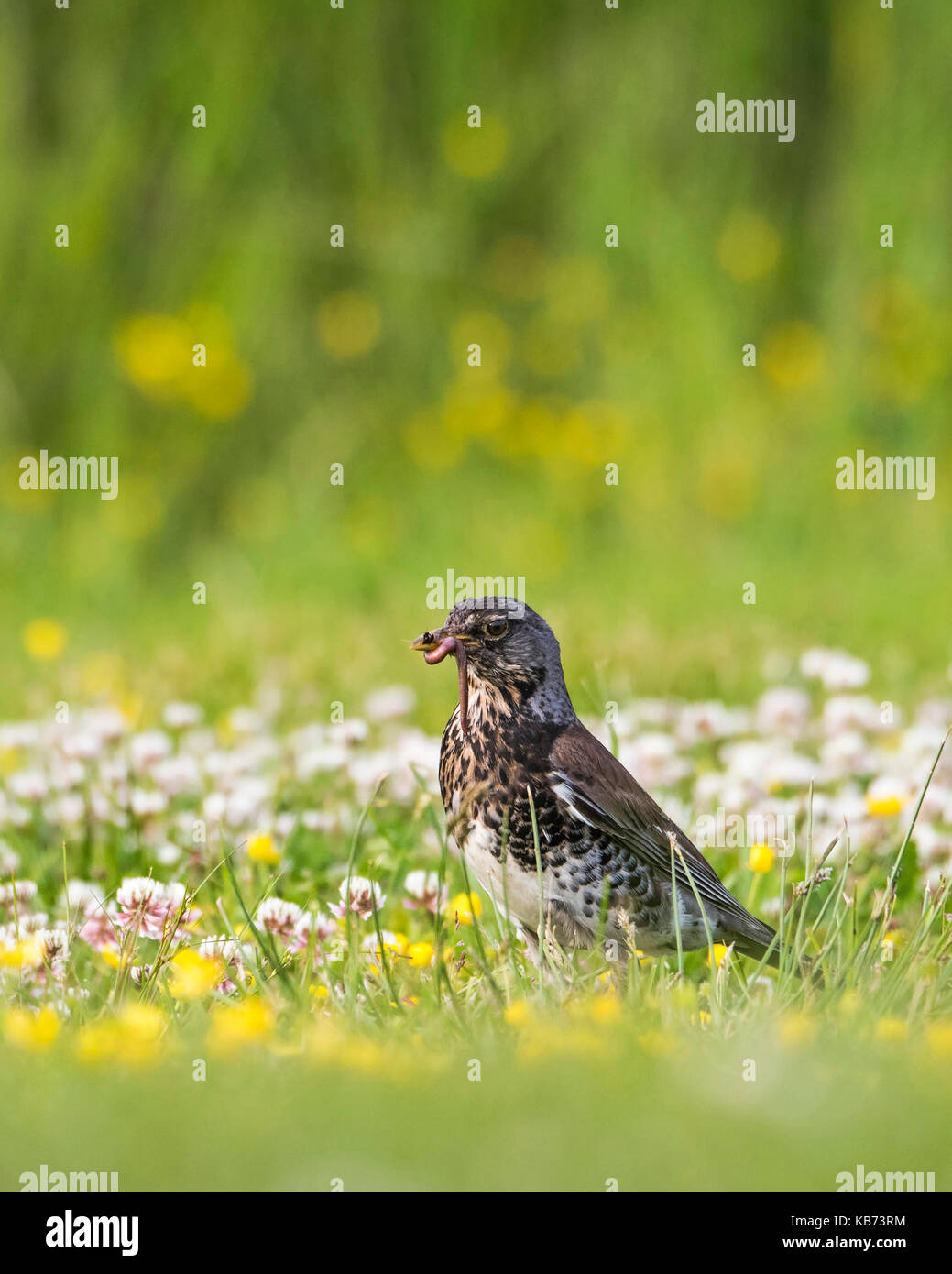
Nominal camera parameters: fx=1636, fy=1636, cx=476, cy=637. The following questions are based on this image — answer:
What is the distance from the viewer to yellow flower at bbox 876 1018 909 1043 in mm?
2264

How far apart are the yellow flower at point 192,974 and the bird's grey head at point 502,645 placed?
0.69 metres

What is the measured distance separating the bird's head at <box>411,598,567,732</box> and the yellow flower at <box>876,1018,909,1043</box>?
97 cm

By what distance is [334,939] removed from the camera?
308cm

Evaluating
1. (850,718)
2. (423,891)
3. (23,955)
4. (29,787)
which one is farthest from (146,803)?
(850,718)

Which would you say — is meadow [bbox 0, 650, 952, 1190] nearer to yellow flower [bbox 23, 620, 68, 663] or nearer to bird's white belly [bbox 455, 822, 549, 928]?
bird's white belly [bbox 455, 822, 549, 928]

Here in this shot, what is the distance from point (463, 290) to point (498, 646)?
5490 mm

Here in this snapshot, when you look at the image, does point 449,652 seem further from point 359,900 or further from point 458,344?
A: point 458,344

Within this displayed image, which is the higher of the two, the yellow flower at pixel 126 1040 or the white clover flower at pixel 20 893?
the white clover flower at pixel 20 893

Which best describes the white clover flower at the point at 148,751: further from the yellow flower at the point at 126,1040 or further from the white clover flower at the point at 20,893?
the yellow flower at the point at 126,1040

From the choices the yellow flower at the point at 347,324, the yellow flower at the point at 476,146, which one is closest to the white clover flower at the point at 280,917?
the yellow flower at the point at 347,324

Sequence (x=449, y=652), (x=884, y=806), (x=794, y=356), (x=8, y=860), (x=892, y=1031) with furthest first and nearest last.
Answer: (x=794, y=356), (x=8, y=860), (x=884, y=806), (x=449, y=652), (x=892, y=1031)

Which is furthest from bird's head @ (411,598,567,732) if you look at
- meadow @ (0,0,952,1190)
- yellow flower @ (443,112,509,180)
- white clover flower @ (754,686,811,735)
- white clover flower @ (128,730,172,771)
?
yellow flower @ (443,112,509,180)

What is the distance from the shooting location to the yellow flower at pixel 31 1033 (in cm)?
224

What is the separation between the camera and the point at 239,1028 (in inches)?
88.6
